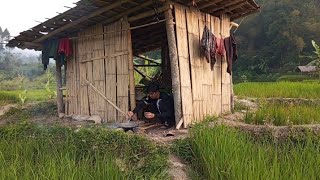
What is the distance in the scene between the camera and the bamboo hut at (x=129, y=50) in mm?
6262

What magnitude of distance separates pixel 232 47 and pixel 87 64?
336cm

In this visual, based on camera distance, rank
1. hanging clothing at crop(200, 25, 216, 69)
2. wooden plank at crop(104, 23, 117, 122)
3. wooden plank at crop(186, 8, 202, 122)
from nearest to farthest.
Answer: wooden plank at crop(186, 8, 202, 122) < hanging clothing at crop(200, 25, 216, 69) < wooden plank at crop(104, 23, 117, 122)

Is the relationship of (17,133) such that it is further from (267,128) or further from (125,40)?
(267,128)

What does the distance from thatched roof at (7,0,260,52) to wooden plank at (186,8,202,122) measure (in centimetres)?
29

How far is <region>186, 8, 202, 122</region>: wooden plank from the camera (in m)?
6.63

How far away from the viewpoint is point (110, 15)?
6.85m

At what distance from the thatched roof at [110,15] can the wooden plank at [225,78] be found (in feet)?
0.78

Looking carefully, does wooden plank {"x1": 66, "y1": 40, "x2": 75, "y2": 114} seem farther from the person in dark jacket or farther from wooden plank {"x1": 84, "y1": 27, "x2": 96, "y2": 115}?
the person in dark jacket

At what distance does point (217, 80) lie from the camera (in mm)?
7738

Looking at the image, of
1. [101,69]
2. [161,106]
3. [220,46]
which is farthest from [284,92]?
[101,69]

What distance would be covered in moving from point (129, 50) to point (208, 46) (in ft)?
5.26

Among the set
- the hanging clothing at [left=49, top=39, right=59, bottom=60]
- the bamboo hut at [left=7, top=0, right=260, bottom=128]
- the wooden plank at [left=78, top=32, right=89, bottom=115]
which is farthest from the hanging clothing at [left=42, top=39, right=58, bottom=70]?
the wooden plank at [left=78, top=32, right=89, bottom=115]

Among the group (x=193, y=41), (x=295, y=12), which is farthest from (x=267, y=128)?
(x=295, y=12)

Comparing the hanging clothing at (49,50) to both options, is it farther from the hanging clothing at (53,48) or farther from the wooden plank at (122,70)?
the wooden plank at (122,70)
